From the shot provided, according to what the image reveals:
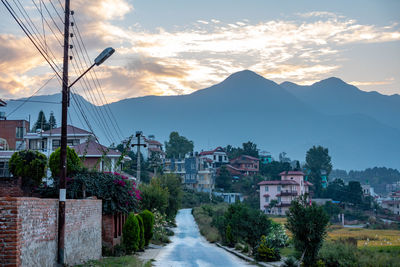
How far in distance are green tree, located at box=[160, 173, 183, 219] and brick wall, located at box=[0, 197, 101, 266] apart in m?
43.2

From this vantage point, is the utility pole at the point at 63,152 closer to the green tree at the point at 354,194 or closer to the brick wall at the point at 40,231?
the brick wall at the point at 40,231

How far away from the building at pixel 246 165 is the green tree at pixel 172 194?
63490 millimetres

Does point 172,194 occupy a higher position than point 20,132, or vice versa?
point 20,132

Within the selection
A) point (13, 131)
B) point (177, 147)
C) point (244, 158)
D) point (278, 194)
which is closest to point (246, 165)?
point (244, 158)

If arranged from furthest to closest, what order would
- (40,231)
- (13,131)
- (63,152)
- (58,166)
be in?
1. (13,131)
2. (58,166)
3. (63,152)
4. (40,231)

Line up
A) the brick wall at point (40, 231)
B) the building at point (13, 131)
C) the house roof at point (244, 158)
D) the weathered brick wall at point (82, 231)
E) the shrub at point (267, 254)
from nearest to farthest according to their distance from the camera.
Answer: the brick wall at point (40, 231) → the weathered brick wall at point (82, 231) → the shrub at point (267, 254) → the building at point (13, 131) → the house roof at point (244, 158)

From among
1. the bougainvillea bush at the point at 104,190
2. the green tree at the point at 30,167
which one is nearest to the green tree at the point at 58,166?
the bougainvillea bush at the point at 104,190

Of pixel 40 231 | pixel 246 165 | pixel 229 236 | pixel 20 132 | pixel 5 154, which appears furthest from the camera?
pixel 246 165

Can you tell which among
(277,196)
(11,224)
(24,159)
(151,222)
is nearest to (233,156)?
(277,196)

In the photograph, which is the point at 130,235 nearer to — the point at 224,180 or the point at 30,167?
the point at 30,167

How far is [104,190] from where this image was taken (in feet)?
83.4

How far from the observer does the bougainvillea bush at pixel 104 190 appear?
23.7m

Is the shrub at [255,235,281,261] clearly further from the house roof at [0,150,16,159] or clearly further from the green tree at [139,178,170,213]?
the house roof at [0,150,16,159]

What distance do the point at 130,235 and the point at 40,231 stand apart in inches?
608
